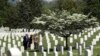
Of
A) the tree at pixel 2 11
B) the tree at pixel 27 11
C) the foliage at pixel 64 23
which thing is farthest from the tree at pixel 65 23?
the tree at pixel 2 11

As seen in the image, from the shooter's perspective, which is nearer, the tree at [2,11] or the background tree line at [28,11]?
the background tree line at [28,11]

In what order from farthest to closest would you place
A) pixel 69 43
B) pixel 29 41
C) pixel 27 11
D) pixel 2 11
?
pixel 2 11 → pixel 27 11 → pixel 69 43 → pixel 29 41

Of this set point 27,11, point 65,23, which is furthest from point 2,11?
point 65,23

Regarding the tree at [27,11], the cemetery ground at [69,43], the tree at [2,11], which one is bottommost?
the cemetery ground at [69,43]

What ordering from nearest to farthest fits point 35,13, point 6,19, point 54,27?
point 54,27, point 35,13, point 6,19

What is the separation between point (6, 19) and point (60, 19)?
44990mm

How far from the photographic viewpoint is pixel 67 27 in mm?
22031

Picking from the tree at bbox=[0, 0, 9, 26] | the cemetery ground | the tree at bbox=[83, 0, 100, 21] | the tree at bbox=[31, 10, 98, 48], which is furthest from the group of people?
the tree at bbox=[0, 0, 9, 26]

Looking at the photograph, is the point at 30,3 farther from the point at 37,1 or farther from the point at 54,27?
the point at 54,27

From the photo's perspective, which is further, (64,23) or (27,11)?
(27,11)

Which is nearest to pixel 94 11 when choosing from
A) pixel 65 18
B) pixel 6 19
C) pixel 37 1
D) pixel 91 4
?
pixel 91 4

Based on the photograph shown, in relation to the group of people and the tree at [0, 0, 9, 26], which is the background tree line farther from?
the group of people

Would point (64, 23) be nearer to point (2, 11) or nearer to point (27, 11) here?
point (27, 11)

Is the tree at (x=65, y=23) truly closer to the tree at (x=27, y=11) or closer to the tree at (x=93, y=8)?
the tree at (x=27, y=11)
